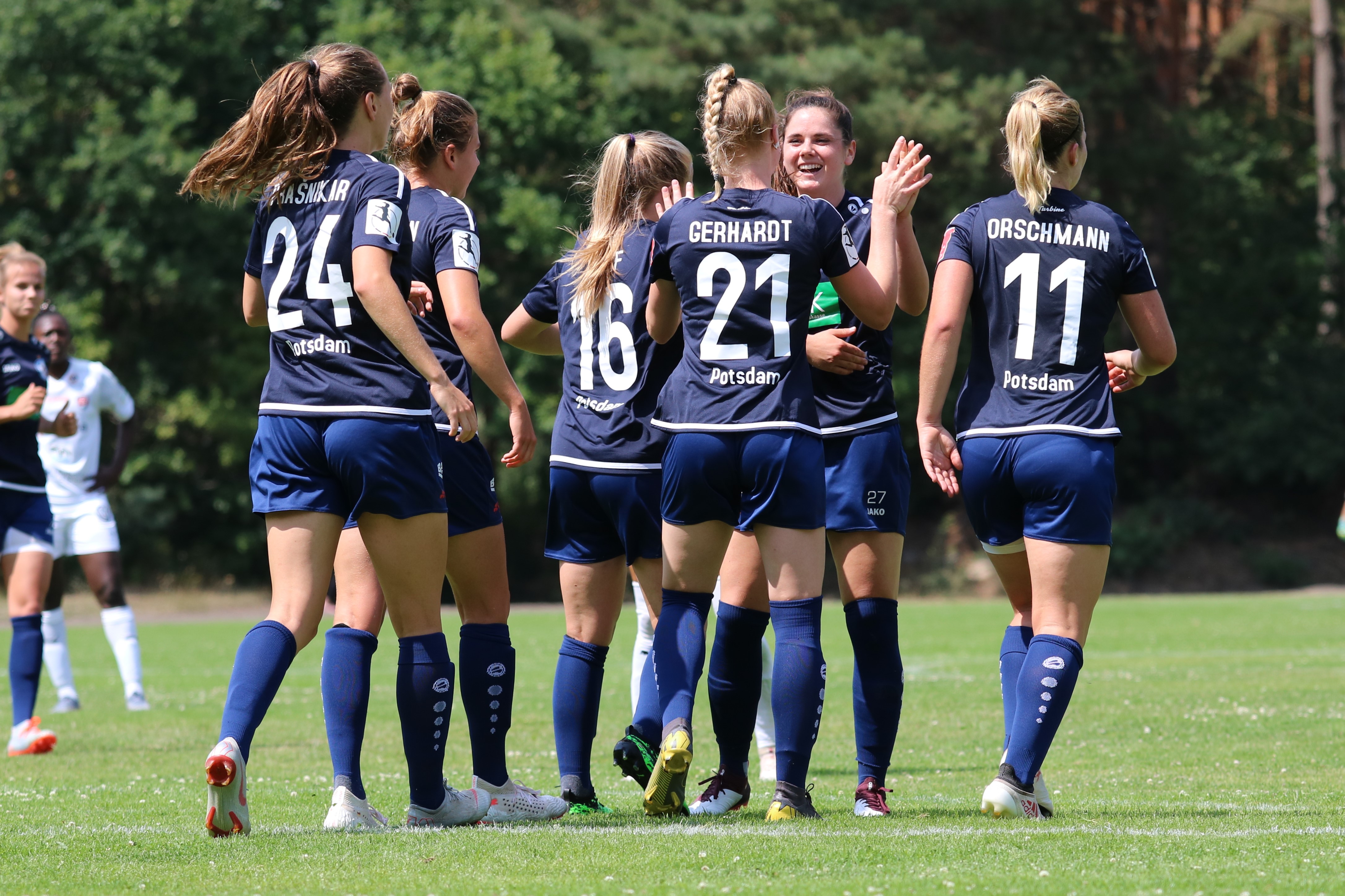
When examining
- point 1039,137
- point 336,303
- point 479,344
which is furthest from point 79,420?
point 1039,137

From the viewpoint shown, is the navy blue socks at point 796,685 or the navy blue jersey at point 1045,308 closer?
the navy blue socks at point 796,685

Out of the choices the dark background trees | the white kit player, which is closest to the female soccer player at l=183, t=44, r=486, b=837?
the white kit player

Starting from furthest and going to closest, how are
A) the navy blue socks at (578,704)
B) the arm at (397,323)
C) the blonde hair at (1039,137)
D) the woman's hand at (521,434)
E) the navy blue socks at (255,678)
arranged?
the navy blue socks at (578,704) < the blonde hair at (1039,137) < the woman's hand at (521,434) < the arm at (397,323) < the navy blue socks at (255,678)

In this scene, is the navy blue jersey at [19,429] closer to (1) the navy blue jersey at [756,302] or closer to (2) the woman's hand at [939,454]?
(1) the navy blue jersey at [756,302]

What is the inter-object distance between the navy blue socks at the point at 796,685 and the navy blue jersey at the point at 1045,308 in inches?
34.0

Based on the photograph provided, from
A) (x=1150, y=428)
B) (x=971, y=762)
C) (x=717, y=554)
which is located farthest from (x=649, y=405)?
(x=1150, y=428)

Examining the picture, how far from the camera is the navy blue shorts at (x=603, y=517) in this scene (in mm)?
5266

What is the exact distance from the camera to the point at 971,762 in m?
6.99

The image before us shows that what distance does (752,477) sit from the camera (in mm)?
4734

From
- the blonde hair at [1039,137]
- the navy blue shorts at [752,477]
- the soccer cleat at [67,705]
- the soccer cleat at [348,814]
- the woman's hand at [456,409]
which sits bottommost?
the soccer cleat at [67,705]

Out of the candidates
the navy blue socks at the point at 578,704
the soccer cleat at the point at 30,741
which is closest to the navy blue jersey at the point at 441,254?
the navy blue socks at the point at 578,704

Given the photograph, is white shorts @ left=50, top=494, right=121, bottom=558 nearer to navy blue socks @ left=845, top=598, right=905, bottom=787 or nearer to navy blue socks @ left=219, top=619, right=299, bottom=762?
navy blue socks @ left=219, top=619, right=299, bottom=762

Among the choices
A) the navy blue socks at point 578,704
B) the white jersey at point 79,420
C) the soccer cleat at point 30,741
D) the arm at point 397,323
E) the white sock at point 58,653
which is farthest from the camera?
the white jersey at point 79,420

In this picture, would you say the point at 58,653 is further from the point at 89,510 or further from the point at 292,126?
the point at 292,126
